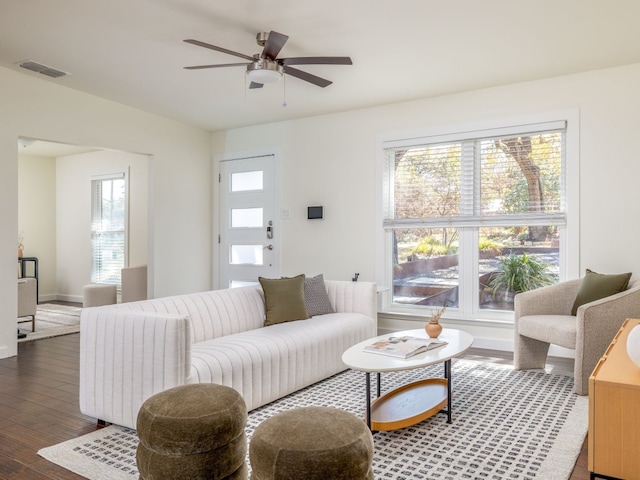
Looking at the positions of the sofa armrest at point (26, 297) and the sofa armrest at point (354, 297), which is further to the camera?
the sofa armrest at point (26, 297)

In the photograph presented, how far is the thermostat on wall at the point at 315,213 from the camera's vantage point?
18.5ft

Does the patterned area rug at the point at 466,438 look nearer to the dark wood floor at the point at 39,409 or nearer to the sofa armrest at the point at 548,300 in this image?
the dark wood floor at the point at 39,409

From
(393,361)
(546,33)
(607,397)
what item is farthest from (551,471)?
(546,33)

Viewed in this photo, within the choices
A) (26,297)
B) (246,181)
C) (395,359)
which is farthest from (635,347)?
(26,297)

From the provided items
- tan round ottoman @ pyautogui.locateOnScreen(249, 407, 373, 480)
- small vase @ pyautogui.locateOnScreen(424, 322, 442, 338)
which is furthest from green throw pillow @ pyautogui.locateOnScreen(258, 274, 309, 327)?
tan round ottoman @ pyautogui.locateOnScreen(249, 407, 373, 480)

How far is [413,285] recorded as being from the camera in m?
5.20

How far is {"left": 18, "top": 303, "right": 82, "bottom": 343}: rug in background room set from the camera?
5381mm

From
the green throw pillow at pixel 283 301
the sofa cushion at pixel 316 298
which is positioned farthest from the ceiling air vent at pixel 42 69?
the sofa cushion at pixel 316 298

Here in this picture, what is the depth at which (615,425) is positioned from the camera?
1834 mm

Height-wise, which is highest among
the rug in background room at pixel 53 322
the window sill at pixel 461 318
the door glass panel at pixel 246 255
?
the door glass panel at pixel 246 255

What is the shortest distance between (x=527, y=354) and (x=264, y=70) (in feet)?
9.75

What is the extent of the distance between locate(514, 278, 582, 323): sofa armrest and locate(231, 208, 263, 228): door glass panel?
3.37 m

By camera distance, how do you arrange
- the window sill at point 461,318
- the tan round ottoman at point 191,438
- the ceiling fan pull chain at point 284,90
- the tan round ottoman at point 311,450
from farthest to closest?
1. the window sill at point 461,318
2. the ceiling fan pull chain at point 284,90
3. the tan round ottoman at point 191,438
4. the tan round ottoman at point 311,450

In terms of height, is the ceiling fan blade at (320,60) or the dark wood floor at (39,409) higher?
the ceiling fan blade at (320,60)
